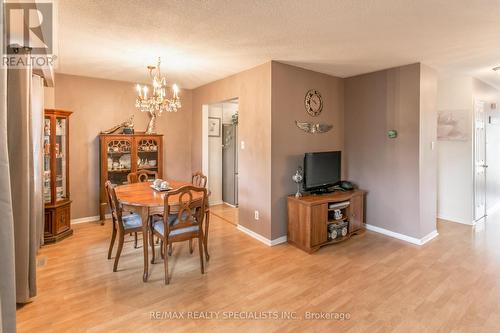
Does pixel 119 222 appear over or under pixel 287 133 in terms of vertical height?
under

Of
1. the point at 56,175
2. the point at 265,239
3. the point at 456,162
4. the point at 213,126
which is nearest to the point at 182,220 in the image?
the point at 265,239

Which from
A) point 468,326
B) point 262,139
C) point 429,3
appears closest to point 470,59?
point 429,3

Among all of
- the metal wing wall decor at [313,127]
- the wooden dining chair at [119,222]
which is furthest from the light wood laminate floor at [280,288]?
the metal wing wall decor at [313,127]

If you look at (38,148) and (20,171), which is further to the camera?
(38,148)

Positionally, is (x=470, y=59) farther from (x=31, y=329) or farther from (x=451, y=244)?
(x=31, y=329)

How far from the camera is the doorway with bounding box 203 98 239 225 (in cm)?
585

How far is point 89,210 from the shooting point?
4.80 m

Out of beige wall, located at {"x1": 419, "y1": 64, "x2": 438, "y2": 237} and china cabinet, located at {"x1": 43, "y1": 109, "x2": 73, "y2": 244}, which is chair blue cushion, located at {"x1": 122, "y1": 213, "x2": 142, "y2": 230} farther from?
beige wall, located at {"x1": 419, "y1": 64, "x2": 438, "y2": 237}

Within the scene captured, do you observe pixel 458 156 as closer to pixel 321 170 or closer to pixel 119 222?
pixel 321 170

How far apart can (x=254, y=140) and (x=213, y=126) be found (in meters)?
2.09

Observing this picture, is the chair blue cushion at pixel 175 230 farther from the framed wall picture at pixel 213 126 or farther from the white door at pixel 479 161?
the white door at pixel 479 161

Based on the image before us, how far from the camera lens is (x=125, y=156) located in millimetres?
4887

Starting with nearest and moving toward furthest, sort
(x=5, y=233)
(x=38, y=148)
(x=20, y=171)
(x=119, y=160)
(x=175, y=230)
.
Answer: (x=5, y=233), (x=20, y=171), (x=175, y=230), (x=38, y=148), (x=119, y=160)

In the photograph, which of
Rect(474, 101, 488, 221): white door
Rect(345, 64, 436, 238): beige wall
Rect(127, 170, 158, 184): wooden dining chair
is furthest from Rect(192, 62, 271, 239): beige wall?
Rect(474, 101, 488, 221): white door
